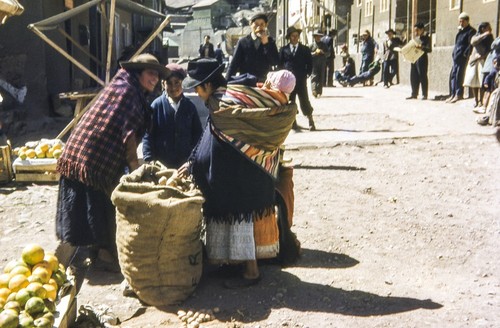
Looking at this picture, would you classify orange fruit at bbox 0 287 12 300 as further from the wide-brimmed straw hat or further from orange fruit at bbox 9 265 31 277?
the wide-brimmed straw hat

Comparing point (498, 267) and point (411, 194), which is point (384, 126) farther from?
point (498, 267)

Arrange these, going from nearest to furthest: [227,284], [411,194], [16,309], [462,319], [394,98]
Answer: [16,309], [462,319], [227,284], [411,194], [394,98]

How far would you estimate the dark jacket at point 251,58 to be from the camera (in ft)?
26.8

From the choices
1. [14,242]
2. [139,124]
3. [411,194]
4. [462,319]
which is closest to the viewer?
[462,319]

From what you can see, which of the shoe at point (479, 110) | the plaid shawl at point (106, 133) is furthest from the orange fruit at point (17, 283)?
the shoe at point (479, 110)

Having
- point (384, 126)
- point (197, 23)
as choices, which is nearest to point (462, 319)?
point (384, 126)

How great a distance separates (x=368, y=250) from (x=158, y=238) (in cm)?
190

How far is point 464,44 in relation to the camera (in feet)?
46.4

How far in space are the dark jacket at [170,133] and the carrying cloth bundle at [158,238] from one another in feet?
2.89

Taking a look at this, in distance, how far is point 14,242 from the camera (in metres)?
5.42

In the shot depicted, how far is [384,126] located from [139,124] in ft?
24.9

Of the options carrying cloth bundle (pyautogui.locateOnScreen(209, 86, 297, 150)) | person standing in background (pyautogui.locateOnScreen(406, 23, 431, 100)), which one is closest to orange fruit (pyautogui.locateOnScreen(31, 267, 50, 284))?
carrying cloth bundle (pyautogui.locateOnScreen(209, 86, 297, 150))

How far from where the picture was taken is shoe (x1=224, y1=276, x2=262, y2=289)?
168 inches

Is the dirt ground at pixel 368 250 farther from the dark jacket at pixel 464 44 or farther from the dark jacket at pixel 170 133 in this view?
the dark jacket at pixel 464 44
